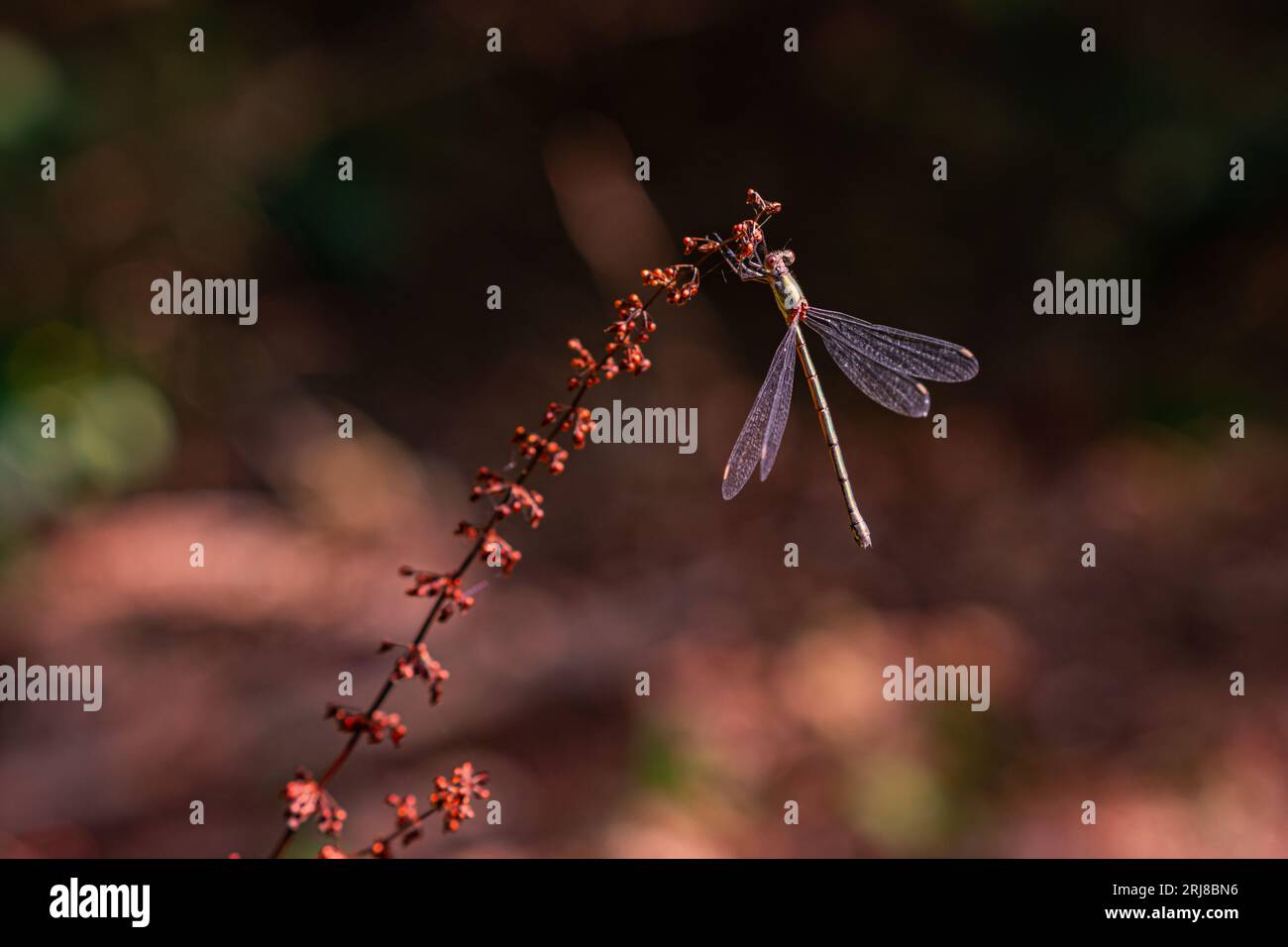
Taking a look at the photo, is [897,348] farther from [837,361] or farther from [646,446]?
[646,446]

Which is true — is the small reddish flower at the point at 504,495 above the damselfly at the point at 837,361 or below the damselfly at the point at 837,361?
below

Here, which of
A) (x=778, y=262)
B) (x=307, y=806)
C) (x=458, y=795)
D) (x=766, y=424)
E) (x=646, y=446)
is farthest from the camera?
(x=646, y=446)

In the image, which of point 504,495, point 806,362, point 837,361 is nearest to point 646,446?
point 837,361

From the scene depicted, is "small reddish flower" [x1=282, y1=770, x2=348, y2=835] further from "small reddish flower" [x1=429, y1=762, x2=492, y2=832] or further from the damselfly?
the damselfly

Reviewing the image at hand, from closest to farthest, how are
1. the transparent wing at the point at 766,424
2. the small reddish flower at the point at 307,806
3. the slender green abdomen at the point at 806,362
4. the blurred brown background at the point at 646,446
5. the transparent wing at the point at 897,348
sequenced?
the small reddish flower at the point at 307,806 → the slender green abdomen at the point at 806,362 → the transparent wing at the point at 766,424 → the transparent wing at the point at 897,348 → the blurred brown background at the point at 646,446

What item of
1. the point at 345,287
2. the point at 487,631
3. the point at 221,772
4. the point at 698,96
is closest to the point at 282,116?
the point at 345,287

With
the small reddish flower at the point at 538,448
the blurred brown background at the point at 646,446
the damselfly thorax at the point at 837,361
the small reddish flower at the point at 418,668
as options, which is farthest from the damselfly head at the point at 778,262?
the blurred brown background at the point at 646,446

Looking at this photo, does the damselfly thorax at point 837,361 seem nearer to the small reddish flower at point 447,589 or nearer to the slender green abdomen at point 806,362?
the slender green abdomen at point 806,362

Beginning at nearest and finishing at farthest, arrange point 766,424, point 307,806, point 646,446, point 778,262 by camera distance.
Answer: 1. point 307,806
2. point 778,262
3. point 766,424
4. point 646,446
